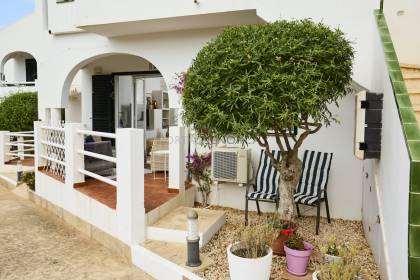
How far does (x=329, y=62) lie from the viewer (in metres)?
3.93

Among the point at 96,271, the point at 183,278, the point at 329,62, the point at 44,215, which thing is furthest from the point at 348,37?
the point at 44,215

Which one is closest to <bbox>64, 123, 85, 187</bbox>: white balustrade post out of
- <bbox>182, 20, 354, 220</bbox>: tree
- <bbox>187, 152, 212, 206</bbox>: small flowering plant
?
<bbox>187, 152, 212, 206</bbox>: small flowering plant

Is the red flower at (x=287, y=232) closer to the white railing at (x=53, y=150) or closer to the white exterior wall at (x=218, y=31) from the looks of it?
the white exterior wall at (x=218, y=31)

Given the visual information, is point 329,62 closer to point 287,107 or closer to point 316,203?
point 287,107

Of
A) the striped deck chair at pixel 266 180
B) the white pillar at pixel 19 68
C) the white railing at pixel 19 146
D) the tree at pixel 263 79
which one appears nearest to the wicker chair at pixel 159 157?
the striped deck chair at pixel 266 180

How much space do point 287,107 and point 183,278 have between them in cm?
227

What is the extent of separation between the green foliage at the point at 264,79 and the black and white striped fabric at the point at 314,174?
7.69 ft

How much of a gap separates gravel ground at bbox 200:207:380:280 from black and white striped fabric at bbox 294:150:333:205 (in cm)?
54

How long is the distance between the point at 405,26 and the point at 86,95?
9.57 meters

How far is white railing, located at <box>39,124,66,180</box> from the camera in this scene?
7.24 meters

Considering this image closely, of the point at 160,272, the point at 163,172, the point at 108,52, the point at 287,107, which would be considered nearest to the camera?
the point at 287,107

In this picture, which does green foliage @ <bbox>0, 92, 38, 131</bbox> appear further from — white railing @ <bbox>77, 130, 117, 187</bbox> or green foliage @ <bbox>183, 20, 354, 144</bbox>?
green foliage @ <bbox>183, 20, 354, 144</bbox>

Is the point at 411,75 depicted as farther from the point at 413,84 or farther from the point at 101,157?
the point at 101,157

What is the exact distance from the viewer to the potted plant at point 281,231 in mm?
4566
